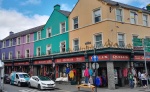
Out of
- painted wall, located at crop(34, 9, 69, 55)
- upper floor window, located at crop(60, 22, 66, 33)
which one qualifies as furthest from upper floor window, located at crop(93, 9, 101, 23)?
upper floor window, located at crop(60, 22, 66, 33)

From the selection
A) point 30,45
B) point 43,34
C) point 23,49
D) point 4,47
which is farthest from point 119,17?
point 4,47

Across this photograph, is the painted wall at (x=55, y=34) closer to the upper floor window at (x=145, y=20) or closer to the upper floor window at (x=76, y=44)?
the upper floor window at (x=76, y=44)

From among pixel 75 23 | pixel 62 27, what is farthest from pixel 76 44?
pixel 62 27

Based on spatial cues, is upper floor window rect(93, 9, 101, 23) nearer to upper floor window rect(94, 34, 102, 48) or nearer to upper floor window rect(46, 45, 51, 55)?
upper floor window rect(94, 34, 102, 48)

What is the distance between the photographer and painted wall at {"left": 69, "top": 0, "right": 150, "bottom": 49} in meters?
22.1

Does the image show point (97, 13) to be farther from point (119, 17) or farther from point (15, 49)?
point (15, 49)

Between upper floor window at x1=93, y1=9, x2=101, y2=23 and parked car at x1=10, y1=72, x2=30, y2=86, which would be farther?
parked car at x1=10, y1=72, x2=30, y2=86

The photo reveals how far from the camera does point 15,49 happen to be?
4144 centimetres

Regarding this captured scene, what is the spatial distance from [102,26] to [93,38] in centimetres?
203

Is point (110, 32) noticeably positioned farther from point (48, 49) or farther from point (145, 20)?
point (48, 49)

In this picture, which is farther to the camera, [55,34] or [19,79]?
[55,34]

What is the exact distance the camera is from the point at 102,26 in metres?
22.5

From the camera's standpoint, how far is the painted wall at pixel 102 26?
22.1 metres

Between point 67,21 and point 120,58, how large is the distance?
1052cm
